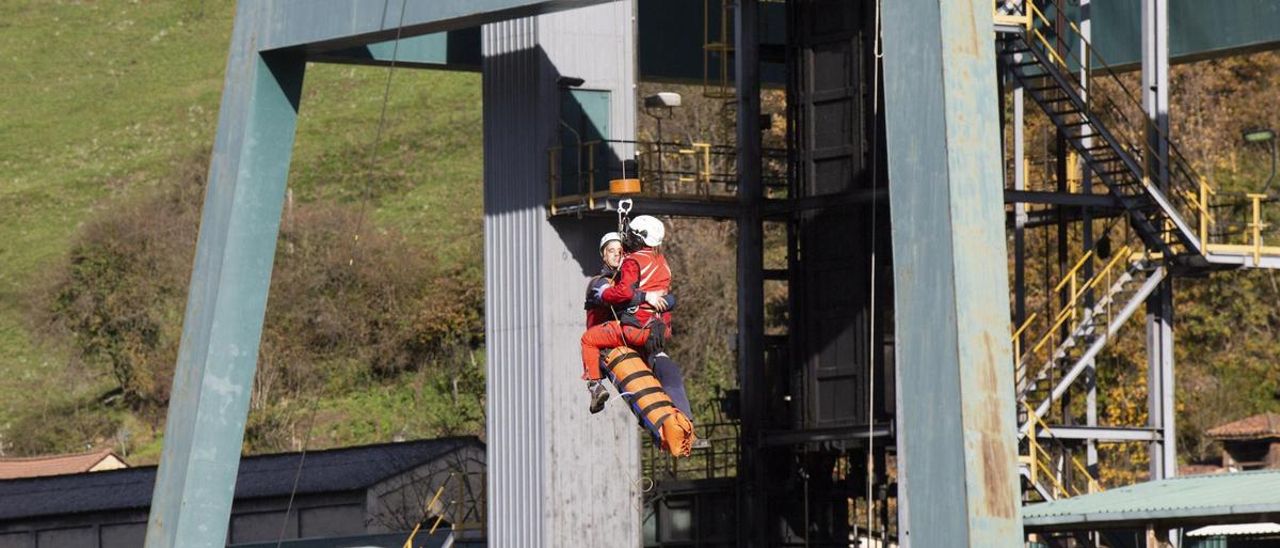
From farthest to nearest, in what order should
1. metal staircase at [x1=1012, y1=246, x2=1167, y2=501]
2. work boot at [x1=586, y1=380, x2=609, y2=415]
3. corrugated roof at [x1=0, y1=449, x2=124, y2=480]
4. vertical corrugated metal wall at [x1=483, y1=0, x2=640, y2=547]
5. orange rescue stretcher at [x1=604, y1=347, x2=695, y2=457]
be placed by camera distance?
corrugated roof at [x1=0, y1=449, x2=124, y2=480], metal staircase at [x1=1012, y1=246, x2=1167, y2=501], vertical corrugated metal wall at [x1=483, y1=0, x2=640, y2=547], work boot at [x1=586, y1=380, x2=609, y2=415], orange rescue stretcher at [x1=604, y1=347, x2=695, y2=457]

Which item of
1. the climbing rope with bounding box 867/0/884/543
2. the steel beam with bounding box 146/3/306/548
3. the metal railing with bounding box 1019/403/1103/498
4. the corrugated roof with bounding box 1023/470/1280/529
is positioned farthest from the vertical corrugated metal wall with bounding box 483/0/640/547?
the corrugated roof with bounding box 1023/470/1280/529

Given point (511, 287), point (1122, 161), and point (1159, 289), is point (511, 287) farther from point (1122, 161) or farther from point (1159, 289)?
point (1159, 289)

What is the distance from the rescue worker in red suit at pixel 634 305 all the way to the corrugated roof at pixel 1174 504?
6.95 metres

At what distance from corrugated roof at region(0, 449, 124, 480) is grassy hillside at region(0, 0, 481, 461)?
6.10 m

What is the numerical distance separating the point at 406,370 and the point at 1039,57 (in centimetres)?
3689

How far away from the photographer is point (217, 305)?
27.8 m

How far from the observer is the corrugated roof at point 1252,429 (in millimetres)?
48219

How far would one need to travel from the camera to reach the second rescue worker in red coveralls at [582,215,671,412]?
62.5 feet

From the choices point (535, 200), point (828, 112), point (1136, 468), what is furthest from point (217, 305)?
point (1136, 468)

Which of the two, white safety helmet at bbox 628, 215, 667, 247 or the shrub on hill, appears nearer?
white safety helmet at bbox 628, 215, 667, 247

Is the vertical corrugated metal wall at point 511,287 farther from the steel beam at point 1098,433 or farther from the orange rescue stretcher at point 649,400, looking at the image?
the orange rescue stretcher at point 649,400

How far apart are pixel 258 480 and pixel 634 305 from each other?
24.9m

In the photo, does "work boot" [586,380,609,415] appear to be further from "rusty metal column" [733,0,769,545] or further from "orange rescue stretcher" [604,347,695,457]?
"rusty metal column" [733,0,769,545]

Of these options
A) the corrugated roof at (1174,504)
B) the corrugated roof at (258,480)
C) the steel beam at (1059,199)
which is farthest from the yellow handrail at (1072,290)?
the corrugated roof at (258,480)
